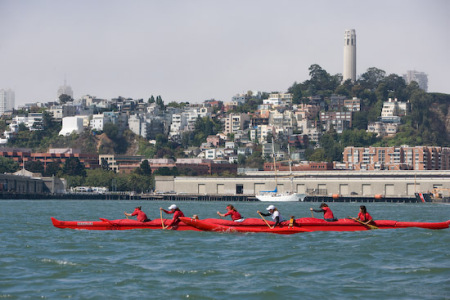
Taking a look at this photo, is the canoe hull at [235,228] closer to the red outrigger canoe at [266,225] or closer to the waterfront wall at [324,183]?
the red outrigger canoe at [266,225]

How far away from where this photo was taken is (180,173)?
194 metres

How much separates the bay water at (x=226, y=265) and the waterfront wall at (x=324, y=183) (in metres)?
110

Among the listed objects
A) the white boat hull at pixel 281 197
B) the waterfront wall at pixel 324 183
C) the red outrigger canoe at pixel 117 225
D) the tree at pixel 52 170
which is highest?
the tree at pixel 52 170

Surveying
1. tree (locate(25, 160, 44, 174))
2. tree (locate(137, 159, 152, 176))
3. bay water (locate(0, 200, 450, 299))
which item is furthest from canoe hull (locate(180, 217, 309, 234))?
tree (locate(25, 160, 44, 174))

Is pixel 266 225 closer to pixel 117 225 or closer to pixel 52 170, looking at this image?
pixel 117 225

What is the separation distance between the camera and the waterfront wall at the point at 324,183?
151500mm

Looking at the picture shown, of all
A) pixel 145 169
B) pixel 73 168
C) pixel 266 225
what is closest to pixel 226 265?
pixel 266 225

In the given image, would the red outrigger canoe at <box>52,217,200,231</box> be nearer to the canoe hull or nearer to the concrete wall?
the canoe hull

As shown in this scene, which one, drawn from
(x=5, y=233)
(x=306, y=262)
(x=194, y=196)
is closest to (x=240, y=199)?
(x=194, y=196)

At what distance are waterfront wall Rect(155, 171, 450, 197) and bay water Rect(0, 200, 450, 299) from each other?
110m

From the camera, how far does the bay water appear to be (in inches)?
1051

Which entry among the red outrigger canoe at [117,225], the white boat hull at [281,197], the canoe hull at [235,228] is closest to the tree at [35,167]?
the white boat hull at [281,197]

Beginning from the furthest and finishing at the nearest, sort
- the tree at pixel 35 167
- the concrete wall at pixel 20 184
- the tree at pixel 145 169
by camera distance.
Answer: the tree at pixel 145 169, the tree at pixel 35 167, the concrete wall at pixel 20 184

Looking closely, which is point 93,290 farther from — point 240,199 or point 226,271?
point 240,199
